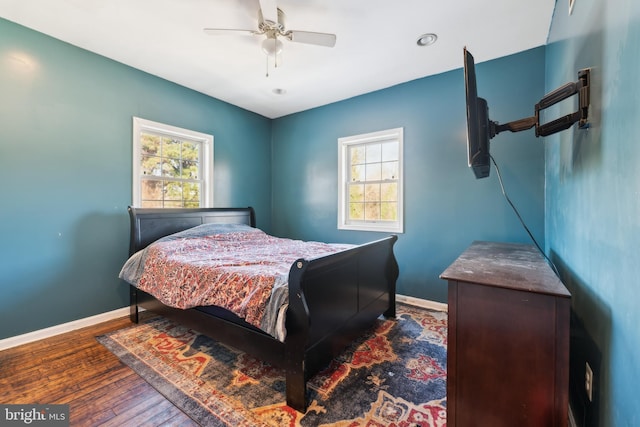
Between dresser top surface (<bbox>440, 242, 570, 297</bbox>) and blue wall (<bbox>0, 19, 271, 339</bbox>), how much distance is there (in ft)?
10.9

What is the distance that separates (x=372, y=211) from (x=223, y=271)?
2.42m

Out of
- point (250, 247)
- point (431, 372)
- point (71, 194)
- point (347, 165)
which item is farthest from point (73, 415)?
point (347, 165)

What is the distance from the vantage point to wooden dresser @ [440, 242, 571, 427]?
102 cm

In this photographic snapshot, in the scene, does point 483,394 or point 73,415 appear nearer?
point 483,394

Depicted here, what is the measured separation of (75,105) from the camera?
2686 millimetres

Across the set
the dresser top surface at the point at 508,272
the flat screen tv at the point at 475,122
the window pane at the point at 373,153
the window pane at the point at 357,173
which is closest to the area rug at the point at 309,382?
the dresser top surface at the point at 508,272

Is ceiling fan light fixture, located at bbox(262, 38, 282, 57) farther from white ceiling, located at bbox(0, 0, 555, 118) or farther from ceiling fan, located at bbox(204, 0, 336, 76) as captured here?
white ceiling, located at bbox(0, 0, 555, 118)

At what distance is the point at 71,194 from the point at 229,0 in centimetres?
233

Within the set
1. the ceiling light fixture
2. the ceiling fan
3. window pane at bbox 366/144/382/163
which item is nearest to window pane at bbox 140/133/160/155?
the ceiling fan

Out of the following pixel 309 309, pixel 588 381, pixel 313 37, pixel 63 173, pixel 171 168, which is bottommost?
pixel 588 381

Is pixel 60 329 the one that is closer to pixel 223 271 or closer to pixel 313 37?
pixel 223 271

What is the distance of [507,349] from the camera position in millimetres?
1098

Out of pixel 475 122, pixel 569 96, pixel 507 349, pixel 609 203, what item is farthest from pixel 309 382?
pixel 569 96

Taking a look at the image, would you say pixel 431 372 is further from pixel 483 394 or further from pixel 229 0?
pixel 229 0
